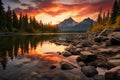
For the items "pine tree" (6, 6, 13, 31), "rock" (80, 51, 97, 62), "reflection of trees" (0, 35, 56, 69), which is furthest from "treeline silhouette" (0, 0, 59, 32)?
"rock" (80, 51, 97, 62)

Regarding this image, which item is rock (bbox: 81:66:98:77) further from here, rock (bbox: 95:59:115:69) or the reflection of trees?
the reflection of trees

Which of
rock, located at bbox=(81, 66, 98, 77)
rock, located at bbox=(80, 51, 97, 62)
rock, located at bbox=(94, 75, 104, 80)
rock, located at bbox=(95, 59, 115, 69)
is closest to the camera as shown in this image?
rock, located at bbox=(94, 75, 104, 80)

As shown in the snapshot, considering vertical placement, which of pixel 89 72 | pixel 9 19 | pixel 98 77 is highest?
pixel 9 19

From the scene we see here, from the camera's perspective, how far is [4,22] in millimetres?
67375

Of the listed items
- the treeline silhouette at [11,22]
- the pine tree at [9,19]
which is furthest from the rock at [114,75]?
the pine tree at [9,19]

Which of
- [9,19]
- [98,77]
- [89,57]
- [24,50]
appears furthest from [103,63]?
[9,19]

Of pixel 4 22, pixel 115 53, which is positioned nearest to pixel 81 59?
pixel 115 53

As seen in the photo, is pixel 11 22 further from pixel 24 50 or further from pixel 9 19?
pixel 24 50

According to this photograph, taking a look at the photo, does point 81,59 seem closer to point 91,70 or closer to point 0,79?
point 91,70

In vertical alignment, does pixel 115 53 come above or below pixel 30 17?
below

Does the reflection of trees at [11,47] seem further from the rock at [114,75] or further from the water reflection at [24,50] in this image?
the rock at [114,75]

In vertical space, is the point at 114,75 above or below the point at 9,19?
below

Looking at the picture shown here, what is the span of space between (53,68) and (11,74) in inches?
130

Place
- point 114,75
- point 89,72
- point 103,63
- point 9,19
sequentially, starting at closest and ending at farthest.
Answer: point 114,75 → point 89,72 → point 103,63 → point 9,19
